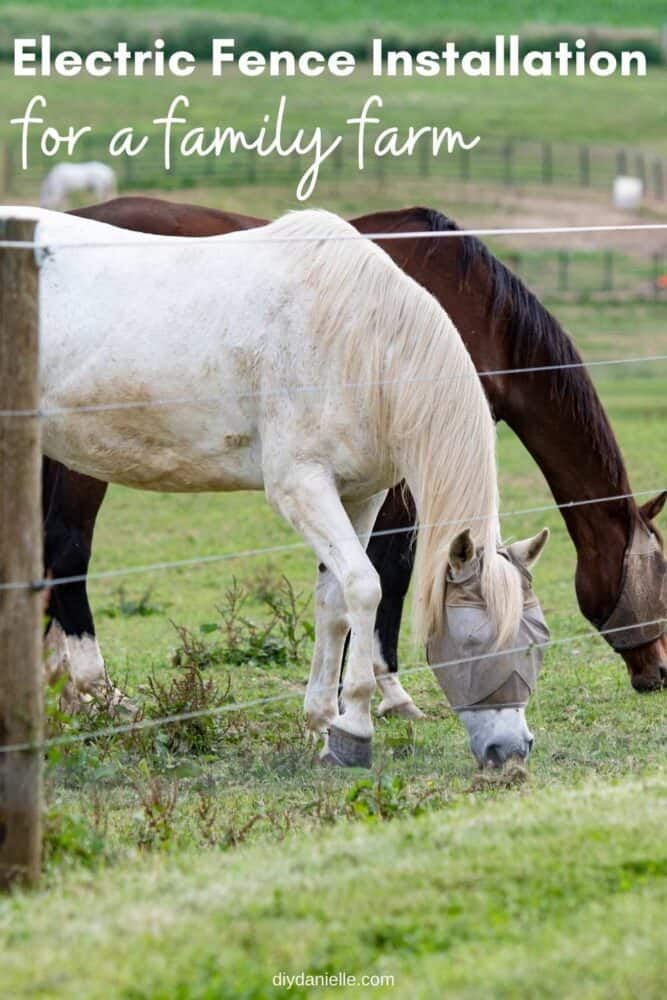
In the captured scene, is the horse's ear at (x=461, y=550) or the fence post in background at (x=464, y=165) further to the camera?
the fence post in background at (x=464, y=165)

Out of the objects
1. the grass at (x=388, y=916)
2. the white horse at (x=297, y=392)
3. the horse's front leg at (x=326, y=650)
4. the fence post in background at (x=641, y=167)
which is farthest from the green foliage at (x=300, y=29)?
the grass at (x=388, y=916)

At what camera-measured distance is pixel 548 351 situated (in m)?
6.48

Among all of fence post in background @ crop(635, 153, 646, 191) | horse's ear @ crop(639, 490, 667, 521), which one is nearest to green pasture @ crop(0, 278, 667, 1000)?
horse's ear @ crop(639, 490, 667, 521)

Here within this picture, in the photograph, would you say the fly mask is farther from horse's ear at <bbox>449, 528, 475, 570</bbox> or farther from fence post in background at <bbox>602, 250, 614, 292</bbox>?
fence post in background at <bbox>602, 250, 614, 292</bbox>

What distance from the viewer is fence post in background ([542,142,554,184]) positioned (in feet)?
144

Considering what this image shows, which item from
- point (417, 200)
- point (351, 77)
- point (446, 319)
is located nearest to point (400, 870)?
point (446, 319)

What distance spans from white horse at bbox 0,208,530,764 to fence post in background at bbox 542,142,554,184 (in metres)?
38.9

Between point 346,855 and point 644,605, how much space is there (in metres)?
3.01

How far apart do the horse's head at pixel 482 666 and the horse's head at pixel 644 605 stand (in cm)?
135

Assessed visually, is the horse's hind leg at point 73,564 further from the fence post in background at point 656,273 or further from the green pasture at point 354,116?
the green pasture at point 354,116

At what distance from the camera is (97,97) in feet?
183

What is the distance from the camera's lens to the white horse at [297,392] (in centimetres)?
518

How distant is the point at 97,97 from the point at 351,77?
12.6 metres

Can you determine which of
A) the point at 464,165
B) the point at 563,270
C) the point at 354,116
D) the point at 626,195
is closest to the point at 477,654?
the point at 563,270
